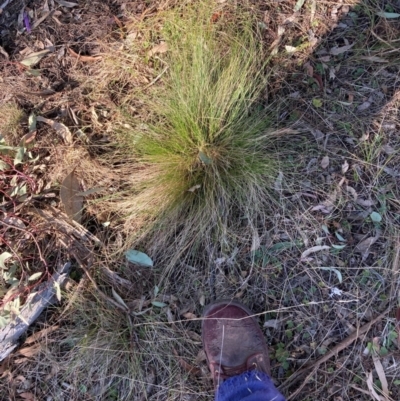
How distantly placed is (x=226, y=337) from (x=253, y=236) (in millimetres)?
436

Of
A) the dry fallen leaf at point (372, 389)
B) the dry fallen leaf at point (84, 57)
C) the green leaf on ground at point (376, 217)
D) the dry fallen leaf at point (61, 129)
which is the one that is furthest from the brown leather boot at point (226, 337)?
the dry fallen leaf at point (84, 57)

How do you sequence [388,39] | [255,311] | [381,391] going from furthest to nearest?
1. [388,39]
2. [255,311]
3. [381,391]

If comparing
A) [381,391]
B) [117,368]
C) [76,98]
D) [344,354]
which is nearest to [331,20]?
[76,98]

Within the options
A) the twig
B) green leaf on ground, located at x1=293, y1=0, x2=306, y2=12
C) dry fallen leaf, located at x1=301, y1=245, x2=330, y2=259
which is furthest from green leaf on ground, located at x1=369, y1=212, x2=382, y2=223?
green leaf on ground, located at x1=293, y1=0, x2=306, y2=12

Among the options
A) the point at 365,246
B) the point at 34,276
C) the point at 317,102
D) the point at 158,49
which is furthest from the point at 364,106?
the point at 34,276

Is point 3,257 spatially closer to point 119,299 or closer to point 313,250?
point 119,299

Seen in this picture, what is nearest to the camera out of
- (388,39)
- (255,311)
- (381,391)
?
(381,391)

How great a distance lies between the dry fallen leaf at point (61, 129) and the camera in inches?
80.5

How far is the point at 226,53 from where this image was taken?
1.97 metres

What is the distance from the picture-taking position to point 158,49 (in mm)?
2074

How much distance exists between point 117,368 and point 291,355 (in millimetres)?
713

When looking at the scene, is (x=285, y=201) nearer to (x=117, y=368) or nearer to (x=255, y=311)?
(x=255, y=311)

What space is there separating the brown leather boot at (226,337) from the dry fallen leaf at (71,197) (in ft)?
2.28

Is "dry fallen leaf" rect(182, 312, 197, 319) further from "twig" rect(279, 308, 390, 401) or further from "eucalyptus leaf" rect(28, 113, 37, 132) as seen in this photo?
"eucalyptus leaf" rect(28, 113, 37, 132)
